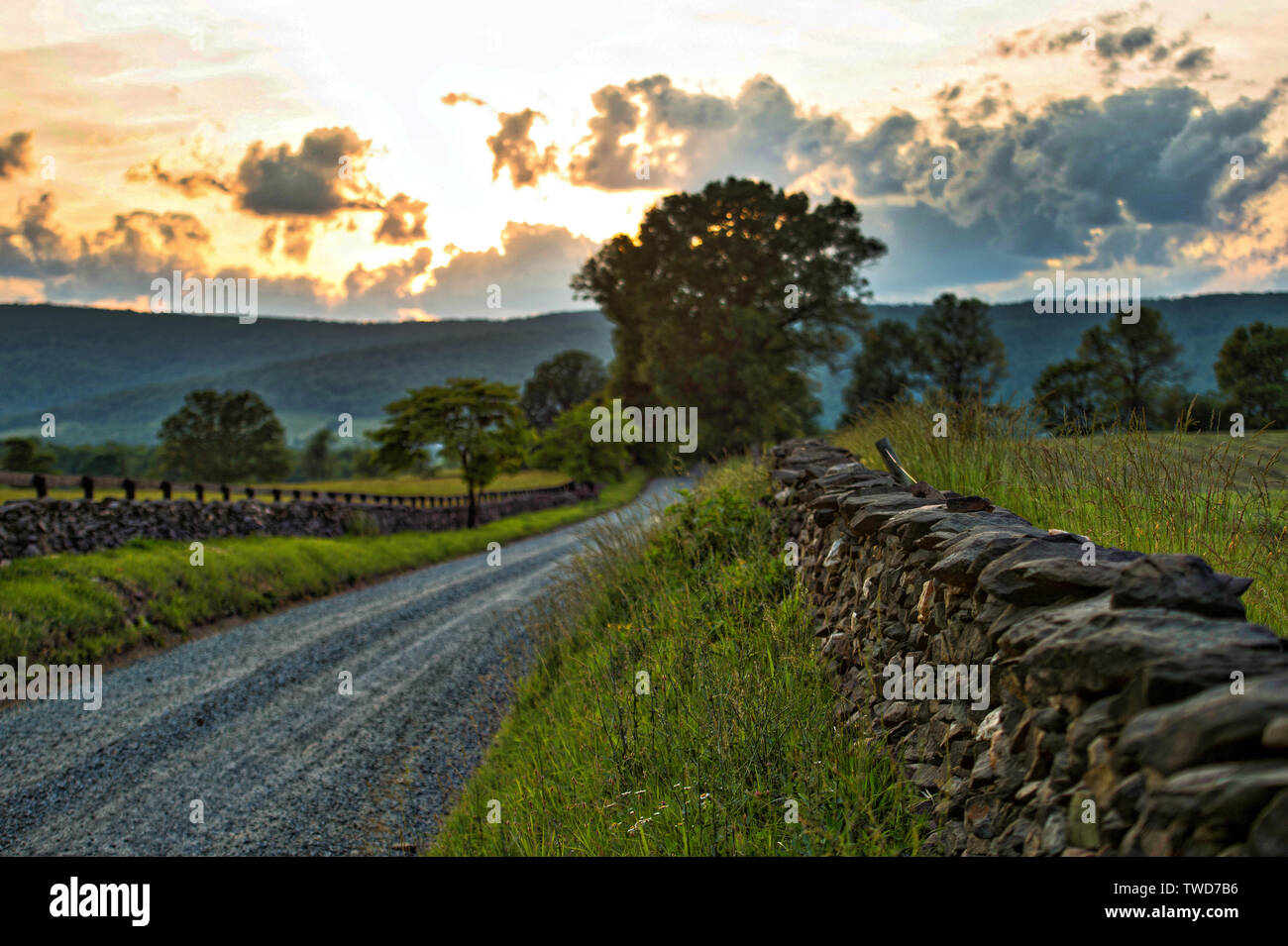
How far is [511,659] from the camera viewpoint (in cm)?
1041

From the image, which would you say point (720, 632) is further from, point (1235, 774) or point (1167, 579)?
point (1235, 774)

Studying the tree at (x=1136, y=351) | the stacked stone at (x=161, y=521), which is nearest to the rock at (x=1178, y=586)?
the stacked stone at (x=161, y=521)

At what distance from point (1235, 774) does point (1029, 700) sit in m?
0.91

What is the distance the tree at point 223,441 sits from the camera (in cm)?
9131

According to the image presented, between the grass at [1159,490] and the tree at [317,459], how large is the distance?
392 feet

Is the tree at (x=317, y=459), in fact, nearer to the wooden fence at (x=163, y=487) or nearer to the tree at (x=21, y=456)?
the tree at (x=21, y=456)

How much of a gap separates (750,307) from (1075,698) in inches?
1605

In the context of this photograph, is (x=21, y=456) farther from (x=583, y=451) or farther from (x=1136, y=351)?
(x=1136, y=351)

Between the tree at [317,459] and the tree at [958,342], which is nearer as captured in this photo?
the tree at [958,342]

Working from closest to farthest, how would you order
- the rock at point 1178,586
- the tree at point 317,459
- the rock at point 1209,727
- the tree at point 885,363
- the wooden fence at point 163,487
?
the rock at point 1209,727 → the rock at point 1178,586 → the wooden fence at point 163,487 → the tree at point 885,363 → the tree at point 317,459

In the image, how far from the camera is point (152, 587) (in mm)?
13328

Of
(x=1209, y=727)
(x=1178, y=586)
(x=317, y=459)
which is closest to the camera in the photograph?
(x=1209, y=727)

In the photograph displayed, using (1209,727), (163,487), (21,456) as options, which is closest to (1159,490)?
(1209,727)
